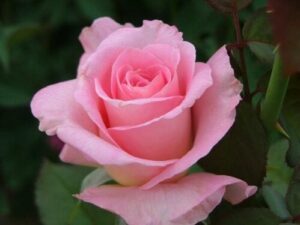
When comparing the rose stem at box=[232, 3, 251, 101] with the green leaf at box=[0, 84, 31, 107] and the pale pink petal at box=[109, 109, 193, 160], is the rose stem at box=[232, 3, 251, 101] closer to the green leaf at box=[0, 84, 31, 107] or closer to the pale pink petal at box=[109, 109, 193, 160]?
the pale pink petal at box=[109, 109, 193, 160]

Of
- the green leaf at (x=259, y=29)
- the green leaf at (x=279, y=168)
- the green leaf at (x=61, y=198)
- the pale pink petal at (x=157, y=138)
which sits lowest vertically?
the green leaf at (x=61, y=198)

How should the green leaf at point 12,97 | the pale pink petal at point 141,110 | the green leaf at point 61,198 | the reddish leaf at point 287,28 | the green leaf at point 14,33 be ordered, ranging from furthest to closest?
the green leaf at point 12,97 < the green leaf at point 14,33 < the green leaf at point 61,198 < the pale pink petal at point 141,110 < the reddish leaf at point 287,28

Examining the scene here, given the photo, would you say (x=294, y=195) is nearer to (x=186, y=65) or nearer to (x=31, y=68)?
(x=186, y=65)

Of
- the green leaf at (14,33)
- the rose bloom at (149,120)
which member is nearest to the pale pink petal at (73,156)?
the rose bloom at (149,120)

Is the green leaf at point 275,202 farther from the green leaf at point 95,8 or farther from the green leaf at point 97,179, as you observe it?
the green leaf at point 95,8

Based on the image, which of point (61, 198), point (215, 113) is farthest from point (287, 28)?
point (61, 198)

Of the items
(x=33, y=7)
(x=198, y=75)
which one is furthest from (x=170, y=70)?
(x=33, y=7)

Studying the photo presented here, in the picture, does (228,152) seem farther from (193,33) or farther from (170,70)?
(193,33)
